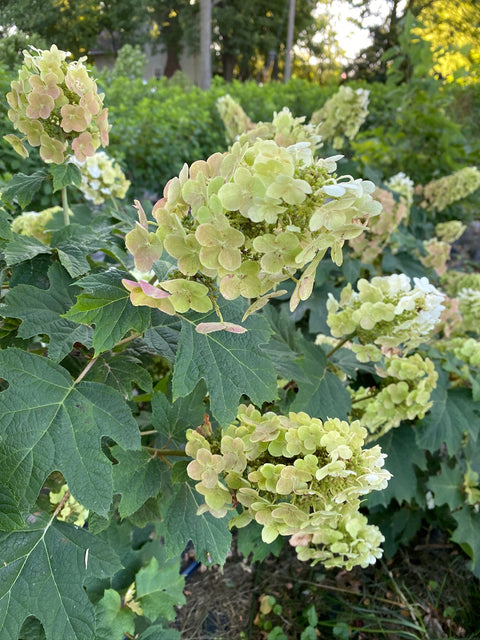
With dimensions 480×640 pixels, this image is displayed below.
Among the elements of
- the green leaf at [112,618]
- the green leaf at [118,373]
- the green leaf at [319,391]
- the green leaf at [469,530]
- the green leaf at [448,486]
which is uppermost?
the green leaf at [118,373]

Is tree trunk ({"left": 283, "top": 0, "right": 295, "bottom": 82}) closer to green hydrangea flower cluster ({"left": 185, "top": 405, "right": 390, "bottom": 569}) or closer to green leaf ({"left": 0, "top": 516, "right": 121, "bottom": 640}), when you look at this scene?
green hydrangea flower cluster ({"left": 185, "top": 405, "right": 390, "bottom": 569})

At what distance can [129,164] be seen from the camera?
13.4 ft

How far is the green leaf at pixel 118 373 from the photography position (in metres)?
0.90

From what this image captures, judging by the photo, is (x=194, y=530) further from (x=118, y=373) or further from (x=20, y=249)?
(x=20, y=249)

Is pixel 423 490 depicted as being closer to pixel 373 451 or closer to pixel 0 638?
pixel 373 451

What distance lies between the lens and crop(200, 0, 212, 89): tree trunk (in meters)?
2.85

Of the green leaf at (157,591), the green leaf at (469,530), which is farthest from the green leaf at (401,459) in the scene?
the green leaf at (157,591)

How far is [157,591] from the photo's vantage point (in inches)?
56.9

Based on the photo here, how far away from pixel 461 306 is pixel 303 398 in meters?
1.37

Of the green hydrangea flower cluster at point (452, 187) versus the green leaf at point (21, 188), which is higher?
the green leaf at point (21, 188)

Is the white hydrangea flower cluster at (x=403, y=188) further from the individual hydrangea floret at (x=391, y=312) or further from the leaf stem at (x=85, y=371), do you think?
the leaf stem at (x=85, y=371)

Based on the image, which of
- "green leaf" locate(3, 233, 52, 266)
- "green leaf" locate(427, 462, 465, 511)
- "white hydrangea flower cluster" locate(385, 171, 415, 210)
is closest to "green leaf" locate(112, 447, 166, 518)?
"green leaf" locate(3, 233, 52, 266)

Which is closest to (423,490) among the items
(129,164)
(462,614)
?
(462,614)

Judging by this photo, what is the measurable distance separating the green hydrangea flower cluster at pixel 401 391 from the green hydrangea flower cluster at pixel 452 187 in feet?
8.15
